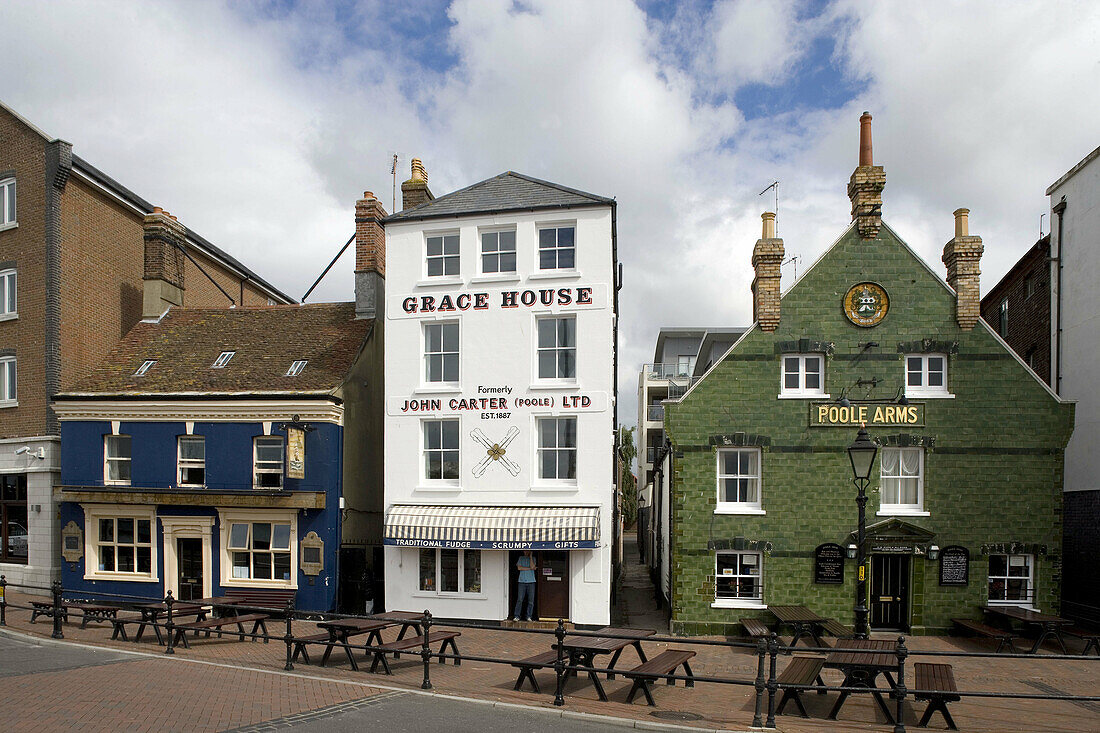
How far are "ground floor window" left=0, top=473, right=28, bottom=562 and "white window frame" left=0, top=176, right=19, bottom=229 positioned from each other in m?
8.07

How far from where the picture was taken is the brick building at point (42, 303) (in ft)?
77.3

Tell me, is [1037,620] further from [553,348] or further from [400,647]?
[400,647]

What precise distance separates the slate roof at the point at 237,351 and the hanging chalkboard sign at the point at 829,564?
44.6 feet

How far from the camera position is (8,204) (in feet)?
81.9

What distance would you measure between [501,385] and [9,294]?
660 inches

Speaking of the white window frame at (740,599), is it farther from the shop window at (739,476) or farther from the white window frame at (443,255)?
the white window frame at (443,255)

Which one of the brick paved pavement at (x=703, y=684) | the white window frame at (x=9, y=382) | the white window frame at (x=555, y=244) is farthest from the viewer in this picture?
the white window frame at (x=9, y=382)

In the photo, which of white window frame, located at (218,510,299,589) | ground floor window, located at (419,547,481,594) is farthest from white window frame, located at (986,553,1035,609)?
white window frame, located at (218,510,299,589)

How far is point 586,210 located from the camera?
2066 cm

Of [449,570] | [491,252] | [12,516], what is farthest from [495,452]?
[12,516]

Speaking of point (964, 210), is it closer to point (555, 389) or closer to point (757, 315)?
point (757, 315)

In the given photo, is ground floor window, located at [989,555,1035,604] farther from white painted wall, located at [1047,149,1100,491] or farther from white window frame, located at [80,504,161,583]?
white window frame, located at [80,504,161,583]

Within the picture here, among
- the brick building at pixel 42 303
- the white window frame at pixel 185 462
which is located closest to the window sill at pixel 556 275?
the white window frame at pixel 185 462

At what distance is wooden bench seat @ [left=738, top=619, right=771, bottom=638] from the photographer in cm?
1694
